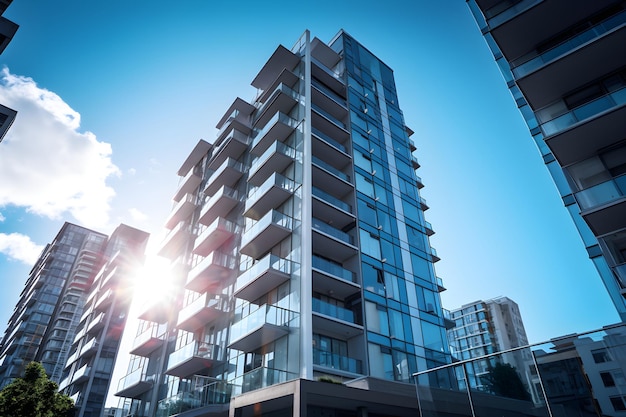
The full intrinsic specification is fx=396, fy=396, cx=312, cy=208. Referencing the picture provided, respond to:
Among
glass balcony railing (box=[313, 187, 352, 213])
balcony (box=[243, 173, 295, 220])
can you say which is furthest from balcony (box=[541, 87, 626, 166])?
balcony (box=[243, 173, 295, 220])

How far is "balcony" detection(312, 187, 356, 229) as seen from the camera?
26.0 meters

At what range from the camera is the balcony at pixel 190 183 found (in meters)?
42.3

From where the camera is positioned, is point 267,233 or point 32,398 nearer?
point 32,398

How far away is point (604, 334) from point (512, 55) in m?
15.7

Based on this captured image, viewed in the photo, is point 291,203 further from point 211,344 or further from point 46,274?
point 46,274

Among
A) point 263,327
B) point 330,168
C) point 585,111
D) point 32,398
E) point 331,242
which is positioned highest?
point 330,168

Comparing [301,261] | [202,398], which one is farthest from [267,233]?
[202,398]

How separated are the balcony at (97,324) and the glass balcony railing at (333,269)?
137 feet

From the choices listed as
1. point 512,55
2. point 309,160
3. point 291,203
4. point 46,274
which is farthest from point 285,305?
point 46,274

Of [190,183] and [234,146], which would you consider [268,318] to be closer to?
[234,146]

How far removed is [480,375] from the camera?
10344 millimetres

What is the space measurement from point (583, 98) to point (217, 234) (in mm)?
24954

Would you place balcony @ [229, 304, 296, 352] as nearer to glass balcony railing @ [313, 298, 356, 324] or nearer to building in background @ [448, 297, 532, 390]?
glass balcony railing @ [313, 298, 356, 324]

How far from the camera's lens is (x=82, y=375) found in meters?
47.1
